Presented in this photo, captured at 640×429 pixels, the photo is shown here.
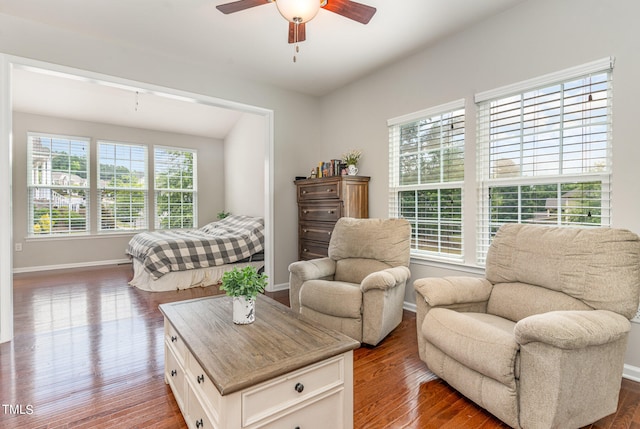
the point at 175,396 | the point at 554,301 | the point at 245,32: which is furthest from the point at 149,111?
the point at 554,301

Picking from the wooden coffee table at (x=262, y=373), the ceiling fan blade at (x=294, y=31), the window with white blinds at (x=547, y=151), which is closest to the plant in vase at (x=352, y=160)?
the window with white blinds at (x=547, y=151)

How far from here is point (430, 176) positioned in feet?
11.2

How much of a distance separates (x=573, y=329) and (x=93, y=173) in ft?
23.7

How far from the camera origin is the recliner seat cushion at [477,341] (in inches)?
61.5

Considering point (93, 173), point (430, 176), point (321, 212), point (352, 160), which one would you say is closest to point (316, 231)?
point (321, 212)

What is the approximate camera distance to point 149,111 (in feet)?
19.0

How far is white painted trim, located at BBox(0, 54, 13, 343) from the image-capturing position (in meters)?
2.65

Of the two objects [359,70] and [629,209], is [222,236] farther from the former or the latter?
[629,209]

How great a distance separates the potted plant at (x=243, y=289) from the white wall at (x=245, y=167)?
13.2 feet

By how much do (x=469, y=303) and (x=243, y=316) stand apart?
153 centimetres

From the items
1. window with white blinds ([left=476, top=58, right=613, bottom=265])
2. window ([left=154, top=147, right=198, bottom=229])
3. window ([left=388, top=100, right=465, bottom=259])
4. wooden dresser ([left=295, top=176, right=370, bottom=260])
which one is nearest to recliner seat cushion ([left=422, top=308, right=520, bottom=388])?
window with white blinds ([left=476, top=58, right=613, bottom=265])

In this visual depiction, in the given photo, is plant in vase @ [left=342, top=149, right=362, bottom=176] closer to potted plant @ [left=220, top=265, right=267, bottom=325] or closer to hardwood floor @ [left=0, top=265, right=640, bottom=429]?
hardwood floor @ [left=0, top=265, right=640, bottom=429]

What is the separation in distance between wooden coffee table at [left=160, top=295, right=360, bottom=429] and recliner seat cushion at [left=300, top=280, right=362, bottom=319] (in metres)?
0.76

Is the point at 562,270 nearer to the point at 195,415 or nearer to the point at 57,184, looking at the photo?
the point at 195,415
